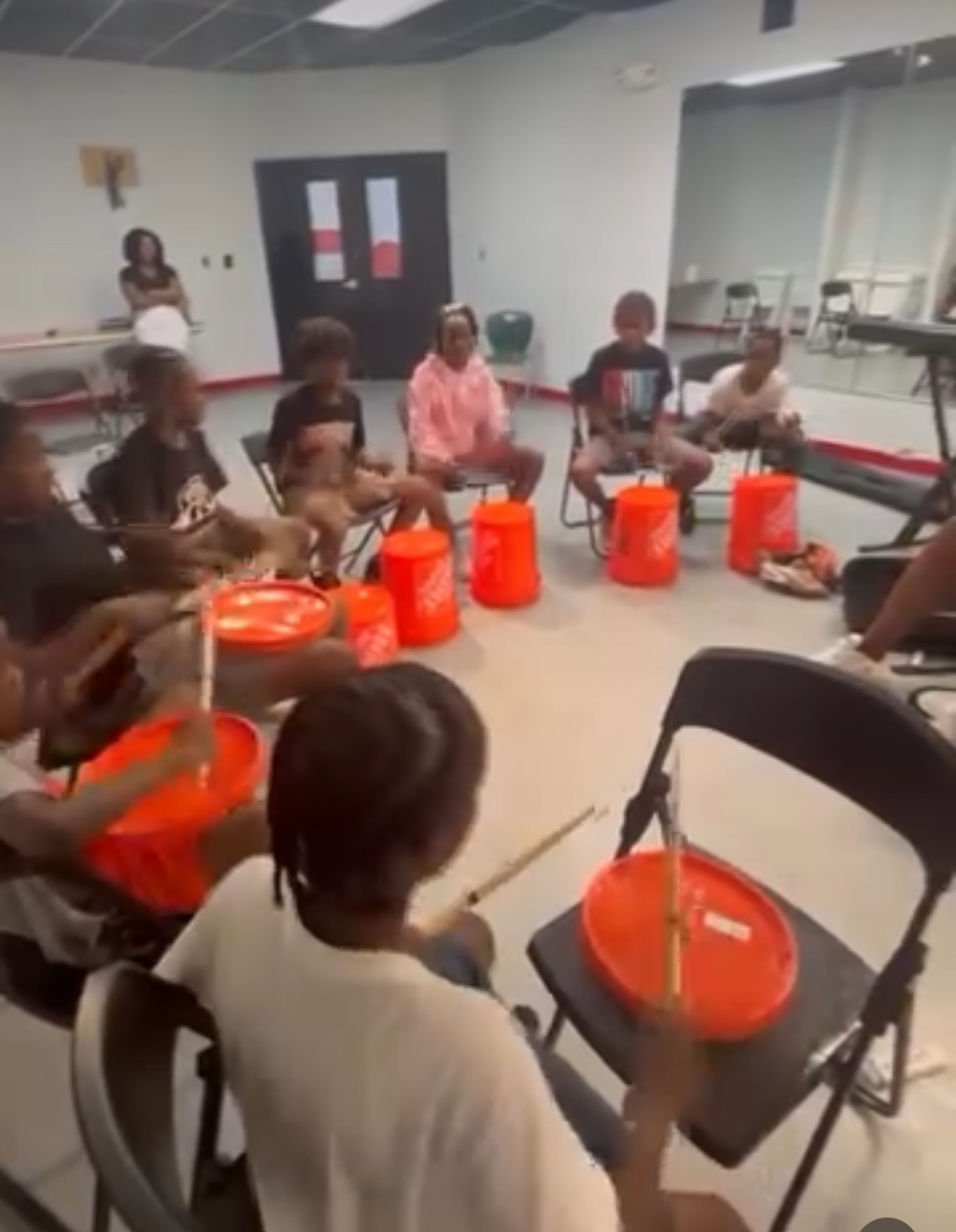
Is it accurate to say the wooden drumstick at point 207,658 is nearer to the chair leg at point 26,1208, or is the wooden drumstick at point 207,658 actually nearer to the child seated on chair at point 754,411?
the chair leg at point 26,1208

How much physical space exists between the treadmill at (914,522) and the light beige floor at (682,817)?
24 cm

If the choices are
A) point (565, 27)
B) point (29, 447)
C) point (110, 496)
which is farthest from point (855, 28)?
point (29, 447)

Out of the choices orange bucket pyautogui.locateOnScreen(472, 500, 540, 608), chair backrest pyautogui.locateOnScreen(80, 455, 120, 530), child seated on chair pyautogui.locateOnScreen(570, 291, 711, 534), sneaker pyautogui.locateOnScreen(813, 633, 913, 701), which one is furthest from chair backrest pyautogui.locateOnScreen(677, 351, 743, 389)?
chair backrest pyautogui.locateOnScreen(80, 455, 120, 530)

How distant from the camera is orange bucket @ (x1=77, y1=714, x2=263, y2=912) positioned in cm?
122

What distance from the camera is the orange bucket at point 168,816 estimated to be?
1.22m

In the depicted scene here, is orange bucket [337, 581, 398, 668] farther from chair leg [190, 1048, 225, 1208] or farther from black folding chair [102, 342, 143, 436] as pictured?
black folding chair [102, 342, 143, 436]

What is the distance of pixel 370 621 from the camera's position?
2.59m

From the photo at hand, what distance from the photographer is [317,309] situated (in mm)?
7586

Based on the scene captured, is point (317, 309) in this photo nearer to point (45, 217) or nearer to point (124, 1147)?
point (45, 217)

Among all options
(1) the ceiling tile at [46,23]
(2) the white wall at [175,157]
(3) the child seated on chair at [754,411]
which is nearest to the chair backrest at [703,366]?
(3) the child seated on chair at [754,411]

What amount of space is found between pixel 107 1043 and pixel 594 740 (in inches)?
76.2

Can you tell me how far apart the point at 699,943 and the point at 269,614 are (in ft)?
4.53

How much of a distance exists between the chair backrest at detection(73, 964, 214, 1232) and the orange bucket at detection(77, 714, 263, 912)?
0.41m

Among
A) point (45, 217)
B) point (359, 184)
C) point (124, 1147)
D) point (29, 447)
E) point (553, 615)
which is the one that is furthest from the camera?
point (359, 184)
